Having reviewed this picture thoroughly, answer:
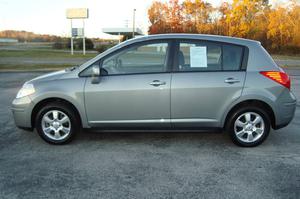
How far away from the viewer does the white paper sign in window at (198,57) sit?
13.3 feet

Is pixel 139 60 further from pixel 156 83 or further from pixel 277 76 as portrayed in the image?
pixel 277 76

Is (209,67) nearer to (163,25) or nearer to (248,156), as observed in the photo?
(248,156)

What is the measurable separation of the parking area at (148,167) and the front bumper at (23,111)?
0.36m

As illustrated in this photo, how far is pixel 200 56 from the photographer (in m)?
4.09

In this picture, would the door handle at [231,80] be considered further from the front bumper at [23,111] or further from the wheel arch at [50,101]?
the front bumper at [23,111]

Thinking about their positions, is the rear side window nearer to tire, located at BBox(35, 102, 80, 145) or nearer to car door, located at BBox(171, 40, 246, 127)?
car door, located at BBox(171, 40, 246, 127)

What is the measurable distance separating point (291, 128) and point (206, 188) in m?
3.06

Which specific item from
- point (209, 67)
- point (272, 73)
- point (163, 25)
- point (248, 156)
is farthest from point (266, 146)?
point (163, 25)

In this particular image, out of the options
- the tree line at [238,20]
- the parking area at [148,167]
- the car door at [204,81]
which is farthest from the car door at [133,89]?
the tree line at [238,20]

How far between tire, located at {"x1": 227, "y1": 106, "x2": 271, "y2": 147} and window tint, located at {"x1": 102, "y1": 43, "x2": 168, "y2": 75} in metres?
1.39

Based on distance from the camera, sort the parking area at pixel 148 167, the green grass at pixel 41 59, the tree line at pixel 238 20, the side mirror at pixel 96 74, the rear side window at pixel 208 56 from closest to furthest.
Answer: the parking area at pixel 148 167 → the side mirror at pixel 96 74 → the rear side window at pixel 208 56 → the green grass at pixel 41 59 → the tree line at pixel 238 20

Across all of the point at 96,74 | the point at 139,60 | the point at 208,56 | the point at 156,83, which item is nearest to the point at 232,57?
the point at 208,56

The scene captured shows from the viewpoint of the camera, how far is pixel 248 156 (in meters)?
3.88

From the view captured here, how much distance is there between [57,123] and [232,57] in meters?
2.91
